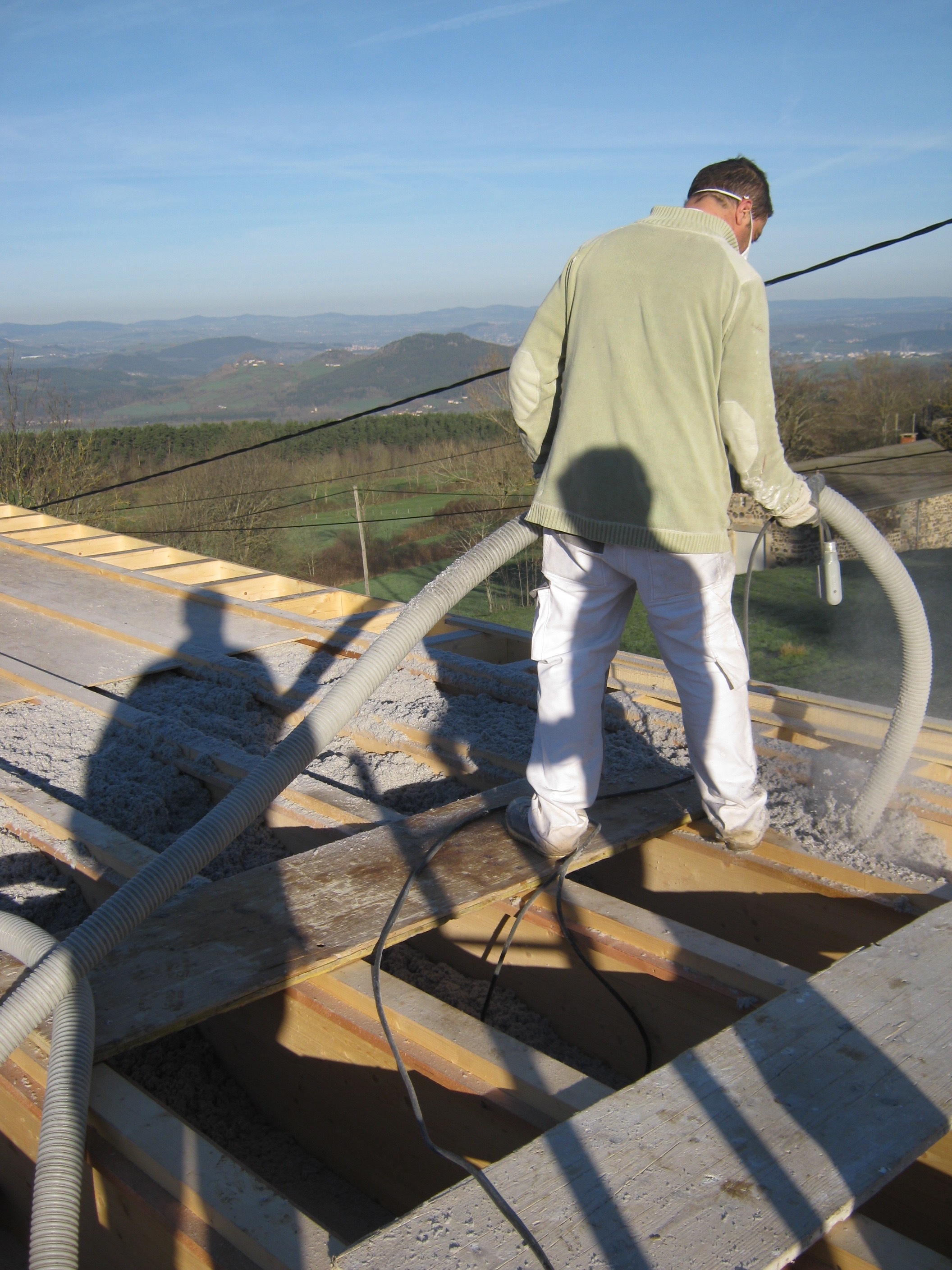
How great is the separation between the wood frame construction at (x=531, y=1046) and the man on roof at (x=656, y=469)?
32 cm

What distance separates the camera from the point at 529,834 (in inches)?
89.1

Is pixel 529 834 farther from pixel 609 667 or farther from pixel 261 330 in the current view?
pixel 261 330

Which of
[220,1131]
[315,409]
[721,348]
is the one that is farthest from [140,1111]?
[315,409]

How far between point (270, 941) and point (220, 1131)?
624mm

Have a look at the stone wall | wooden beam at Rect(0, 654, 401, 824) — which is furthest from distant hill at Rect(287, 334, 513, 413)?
wooden beam at Rect(0, 654, 401, 824)

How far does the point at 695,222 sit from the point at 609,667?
992 millimetres

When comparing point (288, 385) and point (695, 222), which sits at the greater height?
point (288, 385)

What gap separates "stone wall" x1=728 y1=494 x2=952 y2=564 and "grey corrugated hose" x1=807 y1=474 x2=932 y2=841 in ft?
79.6

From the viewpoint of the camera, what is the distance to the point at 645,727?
10.5 feet

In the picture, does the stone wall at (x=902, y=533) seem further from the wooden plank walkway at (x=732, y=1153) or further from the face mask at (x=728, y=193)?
the wooden plank walkway at (x=732, y=1153)

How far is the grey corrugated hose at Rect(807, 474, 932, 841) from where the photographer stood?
2.12m

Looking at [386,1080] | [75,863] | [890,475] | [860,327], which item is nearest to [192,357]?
→ [860,327]

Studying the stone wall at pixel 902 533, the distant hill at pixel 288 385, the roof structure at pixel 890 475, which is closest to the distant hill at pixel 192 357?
the distant hill at pixel 288 385

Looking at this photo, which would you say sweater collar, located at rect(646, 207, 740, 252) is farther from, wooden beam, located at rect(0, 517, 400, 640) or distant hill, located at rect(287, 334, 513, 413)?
distant hill, located at rect(287, 334, 513, 413)
